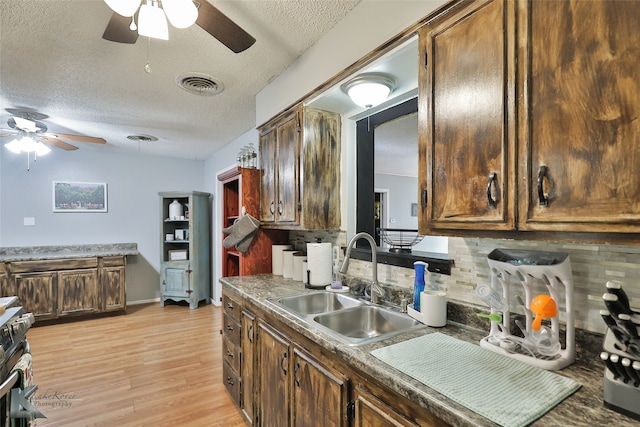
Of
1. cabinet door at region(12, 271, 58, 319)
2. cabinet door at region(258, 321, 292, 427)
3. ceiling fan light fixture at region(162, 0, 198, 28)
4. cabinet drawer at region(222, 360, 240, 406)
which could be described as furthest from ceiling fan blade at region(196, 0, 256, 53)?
cabinet door at region(12, 271, 58, 319)

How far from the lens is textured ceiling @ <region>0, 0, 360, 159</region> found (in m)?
1.71

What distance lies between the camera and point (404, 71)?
1632 millimetres

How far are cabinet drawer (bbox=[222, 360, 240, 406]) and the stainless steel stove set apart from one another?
3.61ft

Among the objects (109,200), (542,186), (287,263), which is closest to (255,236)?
(287,263)

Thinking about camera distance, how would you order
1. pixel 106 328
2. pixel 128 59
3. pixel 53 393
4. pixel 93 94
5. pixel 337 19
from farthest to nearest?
pixel 106 328, pixel 93 94, pixel 53 393, pixel 128 59, pixel 337 19

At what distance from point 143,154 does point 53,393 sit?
3.75m

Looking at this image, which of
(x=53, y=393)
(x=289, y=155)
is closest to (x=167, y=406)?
(x=53, y=393)

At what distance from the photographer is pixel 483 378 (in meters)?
0.91

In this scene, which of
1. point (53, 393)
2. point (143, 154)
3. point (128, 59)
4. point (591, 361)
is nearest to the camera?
point (591, 361)

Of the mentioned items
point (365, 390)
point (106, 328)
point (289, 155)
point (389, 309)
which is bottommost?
point (106, 328)

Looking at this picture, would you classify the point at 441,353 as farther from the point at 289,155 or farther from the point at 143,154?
the point at 143,154

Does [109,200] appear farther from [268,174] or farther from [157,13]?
[157,13]

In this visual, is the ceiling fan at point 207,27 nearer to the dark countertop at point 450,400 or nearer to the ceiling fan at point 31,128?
the dark countertop at point 450,400

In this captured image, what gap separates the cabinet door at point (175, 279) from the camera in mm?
4867
